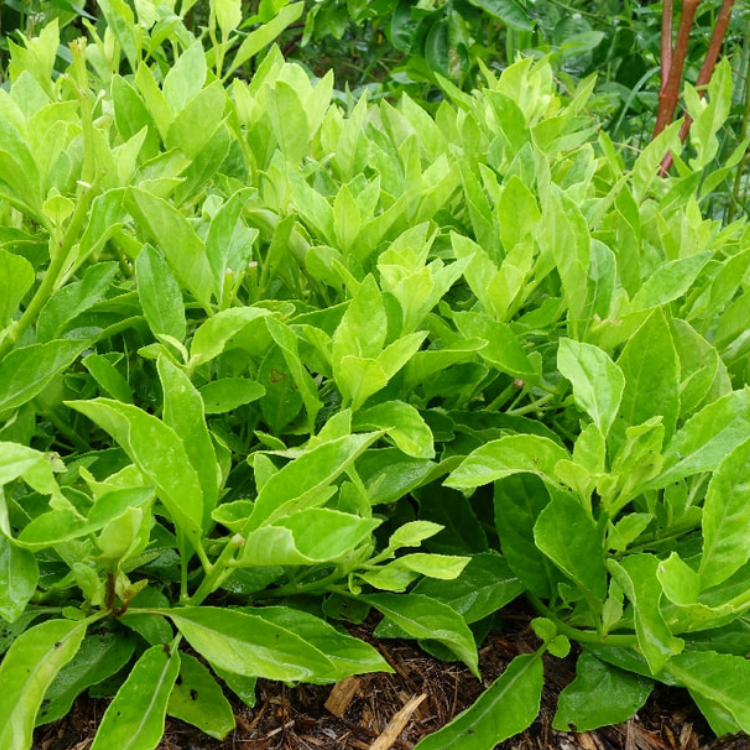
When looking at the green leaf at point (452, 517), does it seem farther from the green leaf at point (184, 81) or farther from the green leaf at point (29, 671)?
the green leaf at point (184, 81)

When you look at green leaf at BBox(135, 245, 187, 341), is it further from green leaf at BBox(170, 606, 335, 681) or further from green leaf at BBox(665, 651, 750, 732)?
green leaf at BBox(665, 651, 750, 732)

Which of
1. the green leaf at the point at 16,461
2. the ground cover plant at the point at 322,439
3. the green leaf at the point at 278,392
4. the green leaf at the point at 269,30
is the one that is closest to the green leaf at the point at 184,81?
the ground cover plant at the point at 322,439

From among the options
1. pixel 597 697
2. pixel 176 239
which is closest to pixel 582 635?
pixel 597 697

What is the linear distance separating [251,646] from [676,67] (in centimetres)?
206

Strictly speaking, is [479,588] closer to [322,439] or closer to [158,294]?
[322,439]

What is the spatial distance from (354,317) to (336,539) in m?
0.29

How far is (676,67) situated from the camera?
2244 mm

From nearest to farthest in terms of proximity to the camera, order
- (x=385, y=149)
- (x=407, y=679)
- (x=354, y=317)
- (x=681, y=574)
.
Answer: (x=681, y=574)
(x=354, y=317)
(x=407, y=679)
(x=385, y=149)


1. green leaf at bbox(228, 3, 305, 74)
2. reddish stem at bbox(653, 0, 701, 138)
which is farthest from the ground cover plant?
reddish stem at bbox(653, 0, 701, 138)

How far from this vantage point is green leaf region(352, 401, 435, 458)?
83 cm

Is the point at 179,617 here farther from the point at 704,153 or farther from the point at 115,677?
the point at 704,153

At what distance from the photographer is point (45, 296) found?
0.91 meters

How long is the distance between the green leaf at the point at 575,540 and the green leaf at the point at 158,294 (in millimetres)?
460

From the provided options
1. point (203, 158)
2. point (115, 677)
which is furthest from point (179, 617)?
point (203, 158)
